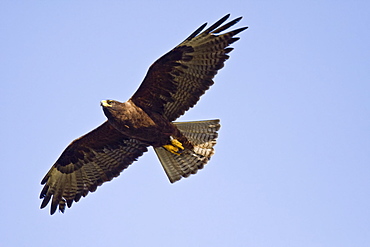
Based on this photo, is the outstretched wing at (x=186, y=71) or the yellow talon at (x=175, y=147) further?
the yellow talon at (x=175, y=147)

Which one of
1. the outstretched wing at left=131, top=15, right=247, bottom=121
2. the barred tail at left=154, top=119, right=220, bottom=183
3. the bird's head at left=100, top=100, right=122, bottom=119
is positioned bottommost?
the barred tail at left=154, top=119, right=220, bottom=183

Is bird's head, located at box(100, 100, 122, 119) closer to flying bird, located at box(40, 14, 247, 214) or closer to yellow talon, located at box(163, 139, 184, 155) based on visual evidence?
flying bird, located at box(40, 14, 247, 214)

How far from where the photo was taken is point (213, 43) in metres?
12.4

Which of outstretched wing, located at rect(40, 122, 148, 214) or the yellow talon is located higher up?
outstretched wing, located at rect(40, 122, 148, 214)

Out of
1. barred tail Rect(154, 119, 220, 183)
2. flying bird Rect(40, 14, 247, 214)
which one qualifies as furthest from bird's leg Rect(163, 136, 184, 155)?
barred tail Rect(154, 119, 220, 183)

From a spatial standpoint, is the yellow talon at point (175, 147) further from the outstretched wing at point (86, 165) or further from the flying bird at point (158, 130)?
the outstretched wing at point (86, 165)

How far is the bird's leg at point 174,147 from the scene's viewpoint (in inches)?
521

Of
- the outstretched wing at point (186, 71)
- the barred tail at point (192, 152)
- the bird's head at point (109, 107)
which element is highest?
the outstretched wing at point (186, 71)

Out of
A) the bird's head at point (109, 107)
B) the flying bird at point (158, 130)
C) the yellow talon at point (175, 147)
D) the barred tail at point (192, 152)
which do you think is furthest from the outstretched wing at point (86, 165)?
the bird's head at point (109, 107)

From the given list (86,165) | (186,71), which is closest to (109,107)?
(186,71)

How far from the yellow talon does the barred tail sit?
26 centimetres

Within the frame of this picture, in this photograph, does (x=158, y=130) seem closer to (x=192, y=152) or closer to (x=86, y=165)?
(x=192, y=152)

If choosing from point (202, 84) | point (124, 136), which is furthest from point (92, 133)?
point (202, 84)

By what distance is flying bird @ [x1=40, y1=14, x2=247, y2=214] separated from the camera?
12383 mm
